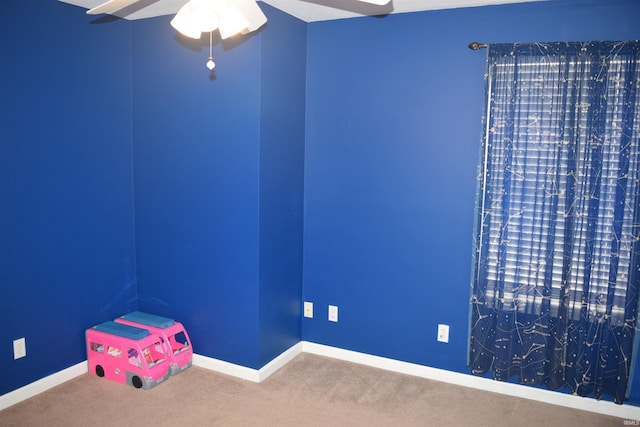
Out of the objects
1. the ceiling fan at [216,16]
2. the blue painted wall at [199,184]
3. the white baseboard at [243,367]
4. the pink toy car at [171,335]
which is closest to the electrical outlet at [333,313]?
the white baseboard at [243,367]

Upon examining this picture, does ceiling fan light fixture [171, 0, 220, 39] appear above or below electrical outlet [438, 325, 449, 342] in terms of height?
A: above

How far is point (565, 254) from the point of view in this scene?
3008 mm

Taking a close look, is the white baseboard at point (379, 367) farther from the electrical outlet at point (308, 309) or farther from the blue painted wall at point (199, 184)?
the electrical outlet at point (308, 309)

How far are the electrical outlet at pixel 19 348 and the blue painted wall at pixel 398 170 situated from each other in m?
1.81

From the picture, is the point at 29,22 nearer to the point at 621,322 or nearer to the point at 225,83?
the point at 225,83

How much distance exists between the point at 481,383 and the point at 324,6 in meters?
2.53

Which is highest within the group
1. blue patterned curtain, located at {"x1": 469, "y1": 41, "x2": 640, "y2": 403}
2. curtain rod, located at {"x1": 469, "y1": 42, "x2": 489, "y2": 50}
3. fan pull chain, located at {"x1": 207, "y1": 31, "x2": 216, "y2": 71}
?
curtain rod, located at {"x1": 469, "y1": 42, "x2": 489, "y2": 50}

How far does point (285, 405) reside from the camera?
Answer: 3.18 m

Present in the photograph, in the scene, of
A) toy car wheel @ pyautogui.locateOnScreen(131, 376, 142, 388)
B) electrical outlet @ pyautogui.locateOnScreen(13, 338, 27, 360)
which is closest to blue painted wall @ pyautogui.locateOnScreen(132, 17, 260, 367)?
toy car wheel @ pyautogui.locateOnScreen(131, 376, 142, 388)

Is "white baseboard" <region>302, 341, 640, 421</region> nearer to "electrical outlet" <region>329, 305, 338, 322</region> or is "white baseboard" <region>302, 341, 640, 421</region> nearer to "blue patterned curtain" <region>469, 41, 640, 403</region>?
"blue patterned curtain" <region>469, 41, 640, 403</region>

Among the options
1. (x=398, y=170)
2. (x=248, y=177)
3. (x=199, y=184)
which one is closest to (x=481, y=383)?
(x=398, y=170)

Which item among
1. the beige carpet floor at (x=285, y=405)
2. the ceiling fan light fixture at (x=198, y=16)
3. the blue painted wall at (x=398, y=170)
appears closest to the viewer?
the ceiling fan light fixture at (x=198, y=16)

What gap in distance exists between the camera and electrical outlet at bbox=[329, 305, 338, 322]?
3.80m

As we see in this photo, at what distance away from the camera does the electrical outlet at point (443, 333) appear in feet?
11.4
